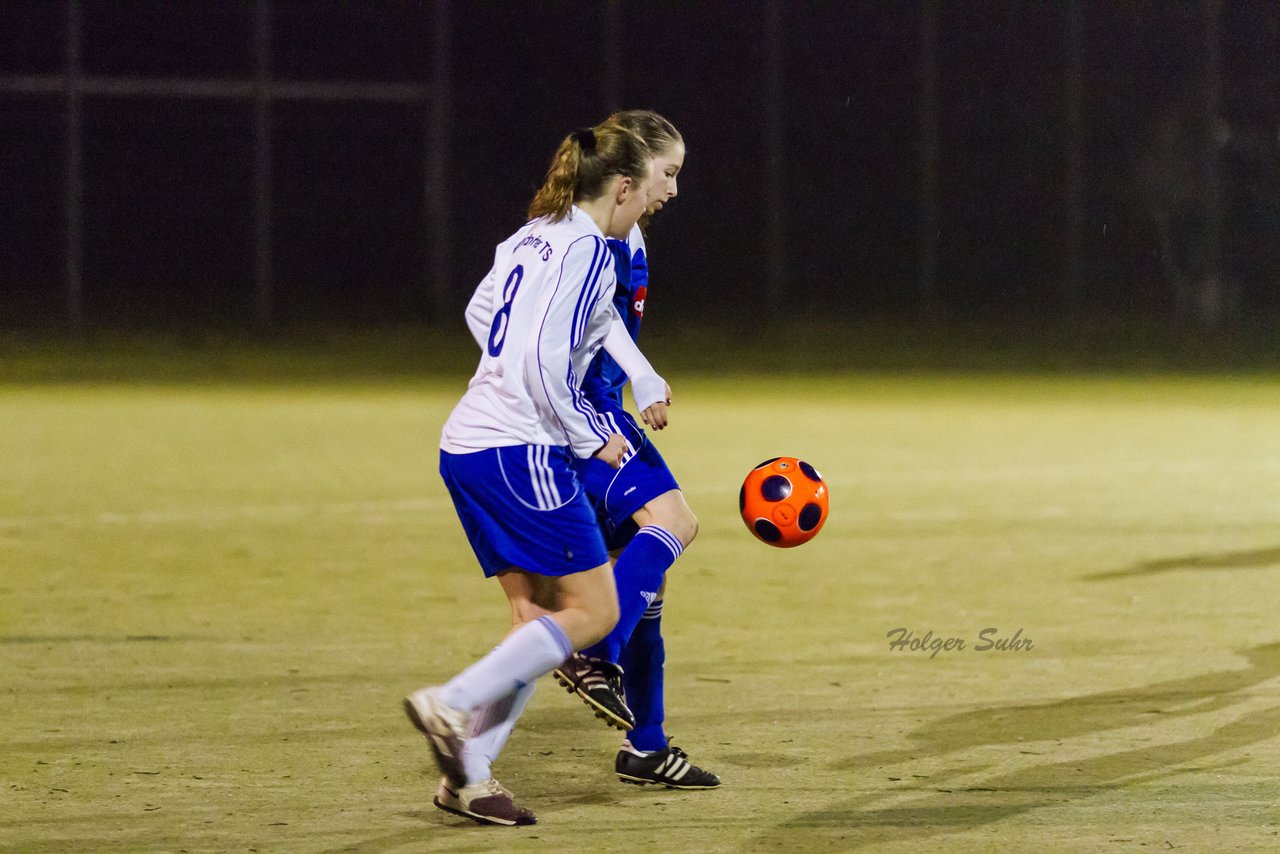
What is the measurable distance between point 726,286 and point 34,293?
9242 millimetres

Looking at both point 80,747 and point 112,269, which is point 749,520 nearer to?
point 80,747

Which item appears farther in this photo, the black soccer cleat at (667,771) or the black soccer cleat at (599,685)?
the black soccer cleat at (667,771)

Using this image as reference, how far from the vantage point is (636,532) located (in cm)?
495

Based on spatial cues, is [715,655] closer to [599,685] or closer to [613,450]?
[599,685]

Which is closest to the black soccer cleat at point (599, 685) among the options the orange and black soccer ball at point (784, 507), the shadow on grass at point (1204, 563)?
the orange and black soccer ball at point (784, 507)

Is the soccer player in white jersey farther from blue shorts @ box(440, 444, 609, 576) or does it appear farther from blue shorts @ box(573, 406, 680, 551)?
blue shorts @ box(573, 406, 680, 551)

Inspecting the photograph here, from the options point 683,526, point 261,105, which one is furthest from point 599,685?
point 261,105

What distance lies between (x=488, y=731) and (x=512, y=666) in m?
0.20

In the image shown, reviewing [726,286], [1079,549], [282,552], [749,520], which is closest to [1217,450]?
[1079,549]

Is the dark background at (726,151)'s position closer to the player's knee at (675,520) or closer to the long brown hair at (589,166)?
the player's knee at (675,520)

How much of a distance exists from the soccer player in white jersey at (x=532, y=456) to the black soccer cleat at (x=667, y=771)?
453 millimetres

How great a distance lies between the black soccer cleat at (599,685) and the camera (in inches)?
180

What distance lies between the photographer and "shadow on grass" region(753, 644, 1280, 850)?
4.43m

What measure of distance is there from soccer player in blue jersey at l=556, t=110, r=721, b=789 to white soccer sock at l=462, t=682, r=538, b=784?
0.62 feet
